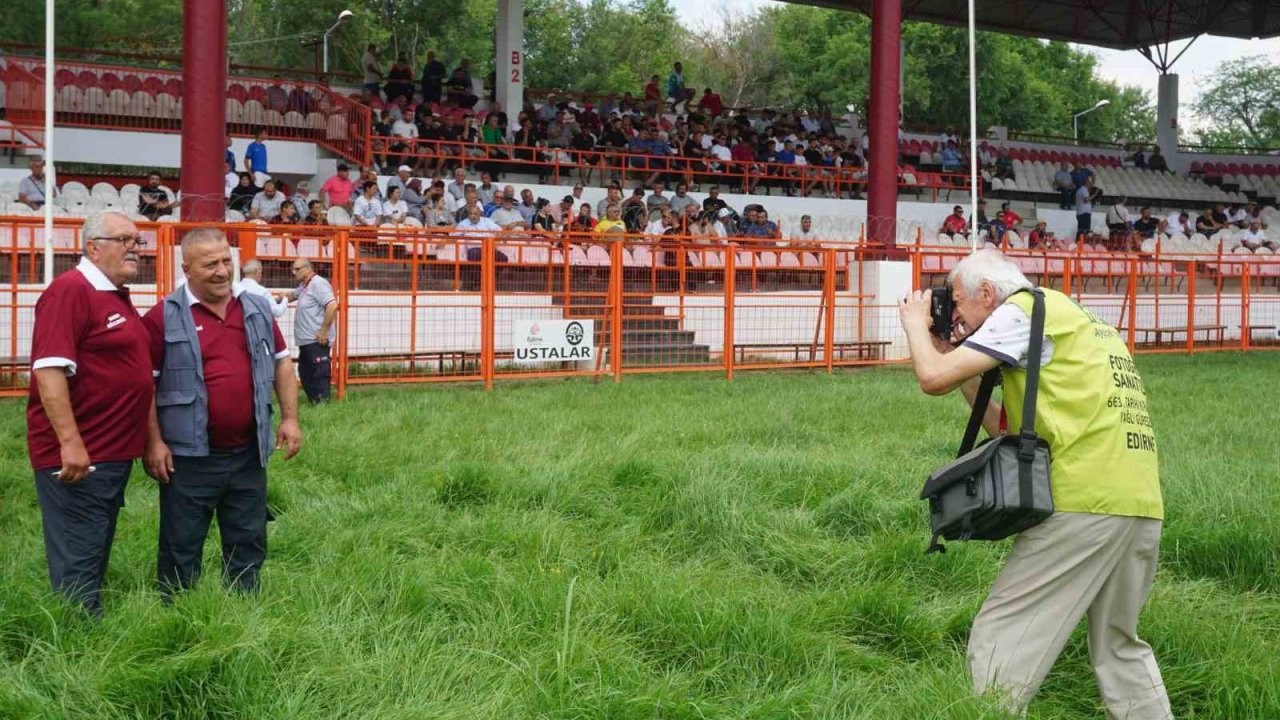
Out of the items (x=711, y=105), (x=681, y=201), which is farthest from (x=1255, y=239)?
(x=681, y=201)

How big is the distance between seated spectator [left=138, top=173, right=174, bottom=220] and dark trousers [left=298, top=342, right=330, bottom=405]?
21.4ft

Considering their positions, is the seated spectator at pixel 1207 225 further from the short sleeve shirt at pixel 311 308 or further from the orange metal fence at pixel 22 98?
the orange metal fence at pixel 22 98

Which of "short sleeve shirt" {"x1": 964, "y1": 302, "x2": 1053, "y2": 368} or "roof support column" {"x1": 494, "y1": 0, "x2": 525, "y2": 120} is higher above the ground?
"roof support column" {"x1": 494, "y1": 0, "x2": 525, "y2": 120}

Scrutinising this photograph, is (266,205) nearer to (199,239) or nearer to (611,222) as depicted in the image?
(611,222)

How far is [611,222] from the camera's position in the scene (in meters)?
18.5

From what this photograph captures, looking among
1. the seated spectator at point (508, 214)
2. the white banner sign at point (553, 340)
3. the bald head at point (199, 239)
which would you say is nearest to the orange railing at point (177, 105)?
the seated spectator at point (508, 214)

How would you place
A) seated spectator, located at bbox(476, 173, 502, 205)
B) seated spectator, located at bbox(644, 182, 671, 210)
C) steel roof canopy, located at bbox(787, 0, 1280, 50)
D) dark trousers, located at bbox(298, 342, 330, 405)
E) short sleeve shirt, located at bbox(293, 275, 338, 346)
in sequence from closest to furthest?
dark trousers, located at bbox(298, 342, 330, 405) → short sleeve shirt, located at bbox(293, 275, 338, 346) → seated spectator, located at bbox(476, 173, 502, 205) → seated spectator, located at bbox(644, 182, 671, 210) → steel roof canopy, located at bbox(787, 0, 1280, 50)

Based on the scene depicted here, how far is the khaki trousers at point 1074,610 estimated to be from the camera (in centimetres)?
380

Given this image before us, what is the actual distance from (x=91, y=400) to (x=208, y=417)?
0.43 m

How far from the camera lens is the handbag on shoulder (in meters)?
3.76

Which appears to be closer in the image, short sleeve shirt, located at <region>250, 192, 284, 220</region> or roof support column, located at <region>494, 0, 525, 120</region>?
short sleeve shirt, located at <region>250, 192, 284, 220</region>

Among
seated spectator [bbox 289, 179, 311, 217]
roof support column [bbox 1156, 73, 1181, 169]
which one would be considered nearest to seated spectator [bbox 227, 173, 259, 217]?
seated spectator [bbox 289, 179, 311, 217]

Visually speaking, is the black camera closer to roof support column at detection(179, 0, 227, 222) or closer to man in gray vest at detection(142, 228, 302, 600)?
man in gray vest at detection(142, 228, 302, 600)

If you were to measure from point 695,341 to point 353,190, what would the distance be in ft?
23.9
